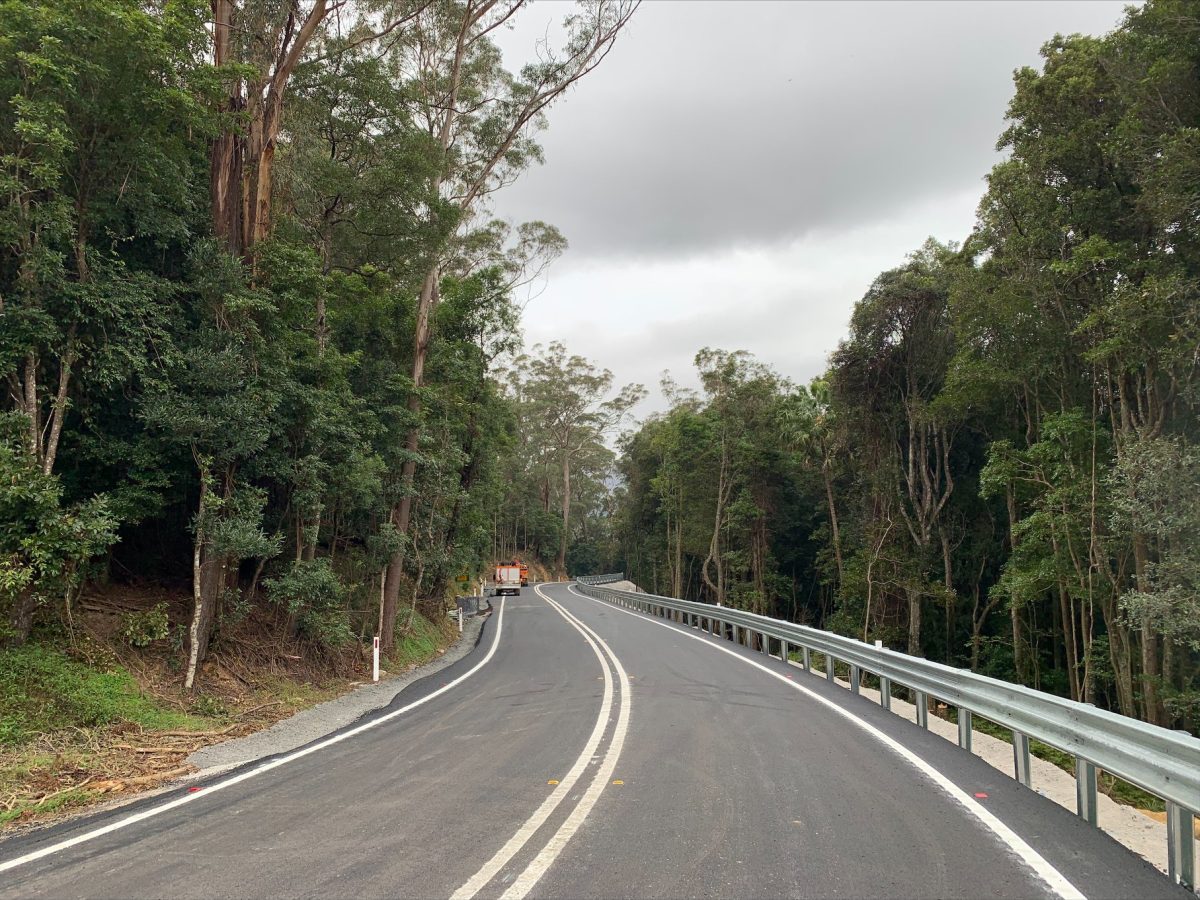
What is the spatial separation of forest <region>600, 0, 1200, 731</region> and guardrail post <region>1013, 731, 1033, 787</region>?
23.6 ft

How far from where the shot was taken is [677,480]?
4203cm

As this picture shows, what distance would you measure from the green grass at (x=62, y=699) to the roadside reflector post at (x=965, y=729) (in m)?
8.50

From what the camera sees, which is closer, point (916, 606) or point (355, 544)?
point (355, 544)

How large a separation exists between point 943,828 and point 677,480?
37.6 meters

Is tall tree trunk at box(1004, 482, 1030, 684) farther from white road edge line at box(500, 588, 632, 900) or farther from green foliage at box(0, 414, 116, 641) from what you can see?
green foliage at box(0, 414, 116, 641)

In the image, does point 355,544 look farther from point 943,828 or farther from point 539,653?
point 943,828

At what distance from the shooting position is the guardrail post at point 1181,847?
373cm

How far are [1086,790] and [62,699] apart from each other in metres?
9.49

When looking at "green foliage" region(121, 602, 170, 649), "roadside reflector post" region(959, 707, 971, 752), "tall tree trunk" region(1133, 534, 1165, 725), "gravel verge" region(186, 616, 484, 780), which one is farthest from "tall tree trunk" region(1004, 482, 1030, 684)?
"green foliage" region(121, 602, 170, 649)

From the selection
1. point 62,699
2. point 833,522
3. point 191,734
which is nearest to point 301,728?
point 191,734

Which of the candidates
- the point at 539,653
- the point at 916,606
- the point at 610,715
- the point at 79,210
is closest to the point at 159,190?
the point at 79,210

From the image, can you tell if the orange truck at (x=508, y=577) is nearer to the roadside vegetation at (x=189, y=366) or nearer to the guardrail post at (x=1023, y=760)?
the roadside vegetation at (x=189, y=366)

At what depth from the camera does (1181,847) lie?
12.5 feet

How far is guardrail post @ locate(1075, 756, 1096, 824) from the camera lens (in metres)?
4.72
